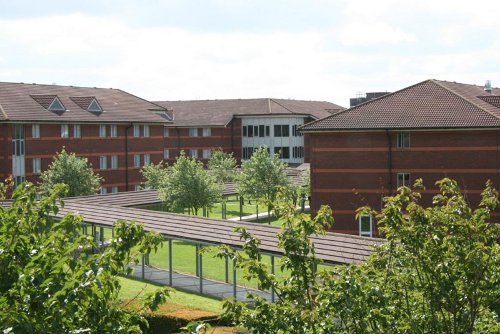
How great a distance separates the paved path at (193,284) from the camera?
25.2m

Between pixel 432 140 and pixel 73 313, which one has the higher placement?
pixel 432 140

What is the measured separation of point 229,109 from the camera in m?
83.3

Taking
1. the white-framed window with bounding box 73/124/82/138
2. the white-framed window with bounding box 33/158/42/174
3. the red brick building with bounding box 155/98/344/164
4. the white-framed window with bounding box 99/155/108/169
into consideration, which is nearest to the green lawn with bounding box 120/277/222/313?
the white-framed window with bounding box 33/158/42/174

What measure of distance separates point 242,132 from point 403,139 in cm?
4410

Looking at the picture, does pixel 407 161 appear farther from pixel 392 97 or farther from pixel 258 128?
pixel 258 128

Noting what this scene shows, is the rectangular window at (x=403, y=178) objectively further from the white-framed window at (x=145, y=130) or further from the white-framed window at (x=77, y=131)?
the white-framed window at (x=145, y=130)

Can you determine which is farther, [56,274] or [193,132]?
[193,132]

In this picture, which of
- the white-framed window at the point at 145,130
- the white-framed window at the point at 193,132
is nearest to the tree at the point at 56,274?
the white-framed window at the point at 145,130

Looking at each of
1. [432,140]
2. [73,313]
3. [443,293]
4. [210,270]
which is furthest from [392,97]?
[73,313]

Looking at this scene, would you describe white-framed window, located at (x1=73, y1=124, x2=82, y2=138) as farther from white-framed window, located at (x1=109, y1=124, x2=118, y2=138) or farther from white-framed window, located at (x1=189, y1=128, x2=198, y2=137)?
white-framed window, located at (x1=189, y1=128, x2=198, y2=137)

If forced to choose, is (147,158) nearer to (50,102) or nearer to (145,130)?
(145,130)

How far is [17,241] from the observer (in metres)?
8.24

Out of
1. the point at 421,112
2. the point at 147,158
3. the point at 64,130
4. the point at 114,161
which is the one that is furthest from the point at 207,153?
the point at 421,112

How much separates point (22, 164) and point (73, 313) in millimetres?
46789
